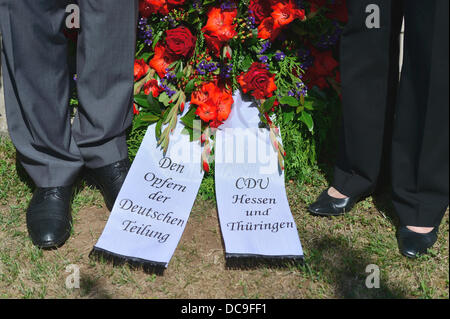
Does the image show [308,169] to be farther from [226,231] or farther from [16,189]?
[16,189]

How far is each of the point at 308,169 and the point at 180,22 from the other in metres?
1.02

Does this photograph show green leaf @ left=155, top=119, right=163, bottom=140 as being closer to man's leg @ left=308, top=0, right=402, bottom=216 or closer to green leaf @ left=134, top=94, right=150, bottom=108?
green leaf @ left=134, top=94, right=150, bottom=108

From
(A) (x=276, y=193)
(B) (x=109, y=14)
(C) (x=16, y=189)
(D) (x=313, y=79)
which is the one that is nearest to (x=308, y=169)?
(A) (x=276, y=193)

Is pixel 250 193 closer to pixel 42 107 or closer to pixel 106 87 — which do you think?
pixel 106 87

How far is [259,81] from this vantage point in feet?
7.50

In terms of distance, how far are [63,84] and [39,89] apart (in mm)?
127

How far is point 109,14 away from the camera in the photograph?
2.07m

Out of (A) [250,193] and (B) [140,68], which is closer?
(A) [250,193]

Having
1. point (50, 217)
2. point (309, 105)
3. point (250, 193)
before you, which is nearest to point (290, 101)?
point (309, 105)

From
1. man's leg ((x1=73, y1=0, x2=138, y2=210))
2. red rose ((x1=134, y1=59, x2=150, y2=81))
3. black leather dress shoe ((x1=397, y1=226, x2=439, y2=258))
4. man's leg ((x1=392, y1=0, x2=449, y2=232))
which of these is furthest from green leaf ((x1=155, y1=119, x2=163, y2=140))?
black leather dress shoe ((x1=397, y1=226, x2=439, y2=258))

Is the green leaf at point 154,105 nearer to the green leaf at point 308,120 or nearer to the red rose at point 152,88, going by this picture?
the red rose at point 152,88

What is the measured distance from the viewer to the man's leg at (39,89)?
2002 mm

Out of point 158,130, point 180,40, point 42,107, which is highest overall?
point 180,40

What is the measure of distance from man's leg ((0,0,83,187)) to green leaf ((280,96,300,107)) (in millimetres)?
1052
